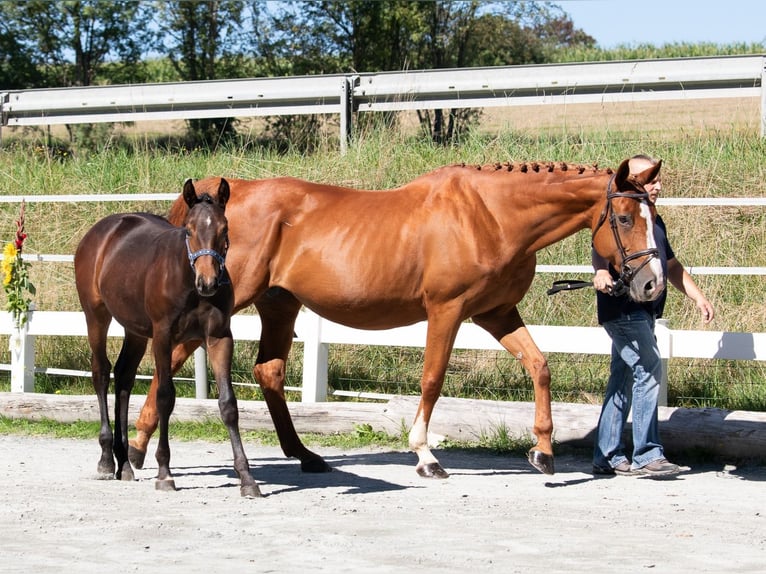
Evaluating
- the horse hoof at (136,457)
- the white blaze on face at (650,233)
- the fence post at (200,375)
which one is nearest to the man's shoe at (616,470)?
the white blaze on face at (650,233)

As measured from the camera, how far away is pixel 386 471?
23.9 feet

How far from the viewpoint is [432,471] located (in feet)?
22.7

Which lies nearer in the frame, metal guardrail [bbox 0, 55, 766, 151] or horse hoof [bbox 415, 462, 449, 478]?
horse hoof [bbox 415, 462, 449, 478]

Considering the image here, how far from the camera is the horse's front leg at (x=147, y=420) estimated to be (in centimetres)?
716

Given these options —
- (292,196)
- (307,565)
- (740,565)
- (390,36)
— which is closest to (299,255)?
(292,196)

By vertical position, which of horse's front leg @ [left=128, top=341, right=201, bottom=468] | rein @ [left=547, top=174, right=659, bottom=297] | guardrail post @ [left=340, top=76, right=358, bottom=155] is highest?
guardrail post @ [left=340, top=76, right=358, bottom=155]

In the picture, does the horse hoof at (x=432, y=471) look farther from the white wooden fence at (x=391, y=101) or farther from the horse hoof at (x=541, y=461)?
the white wooden fence at (x=391, y=101)

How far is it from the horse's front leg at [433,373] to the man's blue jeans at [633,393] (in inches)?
40.7

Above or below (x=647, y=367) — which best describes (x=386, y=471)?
below

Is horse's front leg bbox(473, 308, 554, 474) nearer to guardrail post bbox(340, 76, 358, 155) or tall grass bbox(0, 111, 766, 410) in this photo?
tall grass bbox(0, 111, 766, 410)

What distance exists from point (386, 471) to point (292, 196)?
6.48ft

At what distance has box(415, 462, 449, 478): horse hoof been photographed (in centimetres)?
692

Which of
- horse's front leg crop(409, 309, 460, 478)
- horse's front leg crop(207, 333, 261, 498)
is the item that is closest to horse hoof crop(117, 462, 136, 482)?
horse's front leg crop(207, 333, 261, 498)

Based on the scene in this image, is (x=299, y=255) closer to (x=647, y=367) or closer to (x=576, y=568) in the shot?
(x=647, y=367)
